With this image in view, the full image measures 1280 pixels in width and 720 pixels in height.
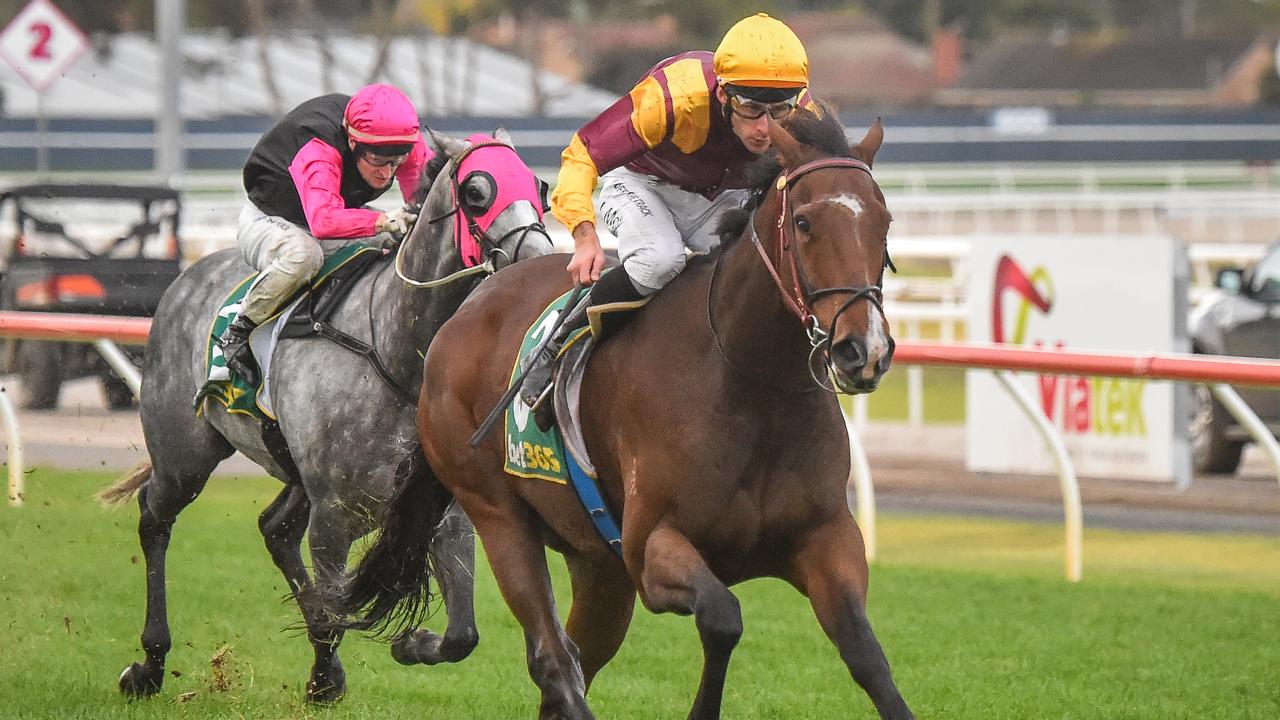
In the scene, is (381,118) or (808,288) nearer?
(808,288)

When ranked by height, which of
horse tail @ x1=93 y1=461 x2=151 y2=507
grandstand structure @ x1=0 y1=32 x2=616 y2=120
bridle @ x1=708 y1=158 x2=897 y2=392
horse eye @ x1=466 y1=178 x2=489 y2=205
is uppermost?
grandstand structure @ x1=0 y1=32 x2=616 y2=120

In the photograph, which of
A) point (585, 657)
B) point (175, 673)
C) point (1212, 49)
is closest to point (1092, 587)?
point (585, 657)

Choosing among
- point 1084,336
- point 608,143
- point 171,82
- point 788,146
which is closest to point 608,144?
point 608,143

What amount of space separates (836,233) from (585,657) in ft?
6.06

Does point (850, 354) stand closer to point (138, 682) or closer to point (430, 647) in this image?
point (430, 647)

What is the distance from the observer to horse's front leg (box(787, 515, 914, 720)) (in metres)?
3.91

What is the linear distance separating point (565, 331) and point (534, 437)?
0.31 metres

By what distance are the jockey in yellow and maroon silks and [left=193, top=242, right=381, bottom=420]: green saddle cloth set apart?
60.7 inches

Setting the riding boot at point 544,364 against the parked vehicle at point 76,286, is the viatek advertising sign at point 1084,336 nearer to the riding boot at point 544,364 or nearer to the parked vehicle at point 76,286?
the parked vehicle at point 76,286

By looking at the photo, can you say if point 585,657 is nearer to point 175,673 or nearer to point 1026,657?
point 175,673

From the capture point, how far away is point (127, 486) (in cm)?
693

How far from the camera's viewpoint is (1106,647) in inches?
260

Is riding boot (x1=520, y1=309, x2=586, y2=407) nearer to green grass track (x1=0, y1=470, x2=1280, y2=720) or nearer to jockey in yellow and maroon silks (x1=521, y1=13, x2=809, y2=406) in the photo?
jockey in yellow and maroon silks (x1=521, y1=13, x2=809, y2=406)

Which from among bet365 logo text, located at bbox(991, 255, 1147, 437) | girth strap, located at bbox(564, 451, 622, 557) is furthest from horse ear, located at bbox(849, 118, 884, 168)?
→ bet365 logo text, located at bbox(991, 255, 1147, 437)
